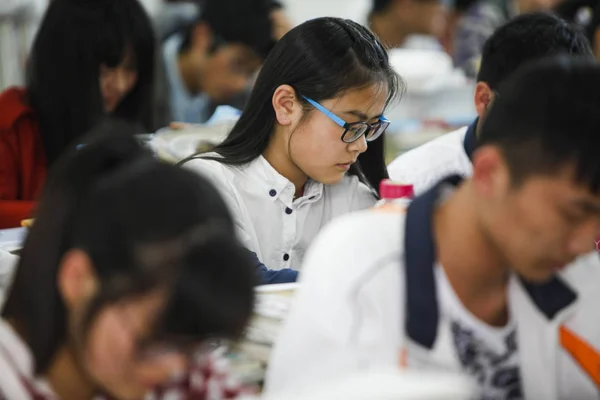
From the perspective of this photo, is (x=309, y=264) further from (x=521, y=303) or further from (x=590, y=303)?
(x=590, y=303)

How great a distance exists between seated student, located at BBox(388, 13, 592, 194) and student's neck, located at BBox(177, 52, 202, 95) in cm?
188

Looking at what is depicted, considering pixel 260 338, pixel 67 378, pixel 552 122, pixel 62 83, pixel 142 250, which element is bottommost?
pixel 260 338

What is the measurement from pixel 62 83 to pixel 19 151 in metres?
0.24

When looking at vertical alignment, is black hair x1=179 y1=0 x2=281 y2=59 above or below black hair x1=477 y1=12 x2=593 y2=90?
below

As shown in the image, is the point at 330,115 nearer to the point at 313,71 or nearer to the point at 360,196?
the point at 313,71

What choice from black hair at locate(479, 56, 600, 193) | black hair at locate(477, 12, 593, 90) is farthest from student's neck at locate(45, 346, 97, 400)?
black hair at locate(477, 12, 593, 90)

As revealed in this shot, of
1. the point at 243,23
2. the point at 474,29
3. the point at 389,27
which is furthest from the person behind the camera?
the point at 389,27

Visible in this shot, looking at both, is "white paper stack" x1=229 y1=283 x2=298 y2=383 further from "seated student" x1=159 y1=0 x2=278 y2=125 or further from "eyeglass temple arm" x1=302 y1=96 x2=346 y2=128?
"seated student" x1=159 y1=0 x2=278 y2=125

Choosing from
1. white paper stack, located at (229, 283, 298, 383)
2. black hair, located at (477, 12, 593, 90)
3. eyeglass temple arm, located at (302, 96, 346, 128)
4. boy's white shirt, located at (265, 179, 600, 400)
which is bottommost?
white paper stack, located at (229, 283, 298, 383)

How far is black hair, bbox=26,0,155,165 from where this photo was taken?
Answer: 2.49 metres

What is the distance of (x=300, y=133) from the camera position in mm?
1979

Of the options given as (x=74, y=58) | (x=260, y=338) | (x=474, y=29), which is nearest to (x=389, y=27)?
(x=474, y=29)

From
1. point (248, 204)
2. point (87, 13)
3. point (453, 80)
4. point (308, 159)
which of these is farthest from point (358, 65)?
point (453, 80)

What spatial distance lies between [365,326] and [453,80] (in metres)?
3.18
